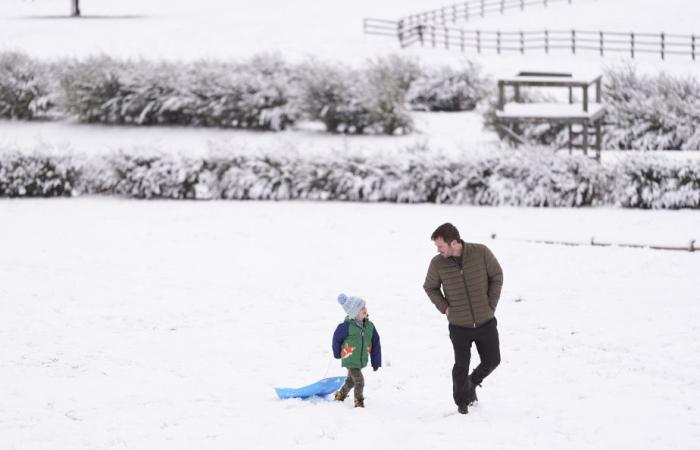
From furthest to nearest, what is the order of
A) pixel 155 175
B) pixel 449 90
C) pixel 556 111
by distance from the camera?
pixel 449 90 → pixel 556 111 → pixel 155 175

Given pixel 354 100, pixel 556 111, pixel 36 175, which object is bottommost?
pixel 36 175

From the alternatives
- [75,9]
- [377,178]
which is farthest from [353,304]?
[75,9]

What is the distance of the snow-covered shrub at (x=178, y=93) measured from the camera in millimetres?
32250

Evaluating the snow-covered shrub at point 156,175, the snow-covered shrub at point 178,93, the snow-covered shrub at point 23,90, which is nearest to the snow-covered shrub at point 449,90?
the snow-covered shrub at point 178,93

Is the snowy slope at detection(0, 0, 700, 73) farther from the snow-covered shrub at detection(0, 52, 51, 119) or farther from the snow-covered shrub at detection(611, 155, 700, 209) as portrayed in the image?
the snow-covered shrub at detection(611, 155, 700, 209)

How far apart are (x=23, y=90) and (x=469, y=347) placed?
28218 millimetres

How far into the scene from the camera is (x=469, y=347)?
895 cm

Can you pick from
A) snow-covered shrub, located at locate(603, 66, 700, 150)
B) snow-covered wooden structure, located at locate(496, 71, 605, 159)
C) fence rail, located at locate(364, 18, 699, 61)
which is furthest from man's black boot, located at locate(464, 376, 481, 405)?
fence rail, located at locate(364, 18, 699, 61)

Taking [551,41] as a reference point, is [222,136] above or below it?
below

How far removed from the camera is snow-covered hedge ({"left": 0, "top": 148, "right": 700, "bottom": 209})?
21.6m

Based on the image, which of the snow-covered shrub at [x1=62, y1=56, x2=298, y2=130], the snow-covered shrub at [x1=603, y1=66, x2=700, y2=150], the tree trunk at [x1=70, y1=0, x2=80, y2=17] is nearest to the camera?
the snow-covered shrub at [x1=603, y1=66, x2=700, y2=150]

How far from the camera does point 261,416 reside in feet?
30.7

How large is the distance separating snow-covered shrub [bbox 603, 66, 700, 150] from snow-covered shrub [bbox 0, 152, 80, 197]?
570 inches

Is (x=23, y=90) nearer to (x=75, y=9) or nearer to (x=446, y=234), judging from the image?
(x=75, y=9)
